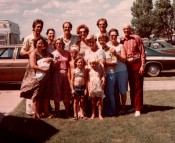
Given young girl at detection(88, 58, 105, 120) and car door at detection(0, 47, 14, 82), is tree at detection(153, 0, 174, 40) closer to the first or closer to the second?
car door at detection(0, 47, 14, 82)

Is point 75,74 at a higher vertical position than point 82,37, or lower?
lower

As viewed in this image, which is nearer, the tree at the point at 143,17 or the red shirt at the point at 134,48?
the red shirt at the point at 134,48

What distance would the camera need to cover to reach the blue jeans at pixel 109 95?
291 inches

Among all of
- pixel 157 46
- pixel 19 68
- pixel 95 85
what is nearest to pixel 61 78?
pixel 95 85

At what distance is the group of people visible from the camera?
718 centimetres

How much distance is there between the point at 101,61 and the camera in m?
7.15

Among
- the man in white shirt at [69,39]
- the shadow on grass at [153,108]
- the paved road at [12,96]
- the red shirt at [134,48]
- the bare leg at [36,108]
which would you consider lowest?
the paved road at [12,96]

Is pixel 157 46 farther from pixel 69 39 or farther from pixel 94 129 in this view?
pixel 94 129

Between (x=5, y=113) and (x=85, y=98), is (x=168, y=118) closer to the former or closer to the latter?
(x=85, y=98)

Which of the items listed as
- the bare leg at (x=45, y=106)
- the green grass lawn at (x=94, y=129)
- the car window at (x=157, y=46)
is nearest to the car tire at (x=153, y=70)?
the car window at (x=157, y=46)

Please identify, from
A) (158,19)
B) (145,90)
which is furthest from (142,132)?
(158,19)

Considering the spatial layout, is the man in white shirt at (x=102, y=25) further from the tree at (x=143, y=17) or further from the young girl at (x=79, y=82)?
the tree at (x=143, y=17)

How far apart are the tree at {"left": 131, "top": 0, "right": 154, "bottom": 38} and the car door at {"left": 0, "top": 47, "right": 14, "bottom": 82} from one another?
55833mm

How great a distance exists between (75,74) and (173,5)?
209 ft
